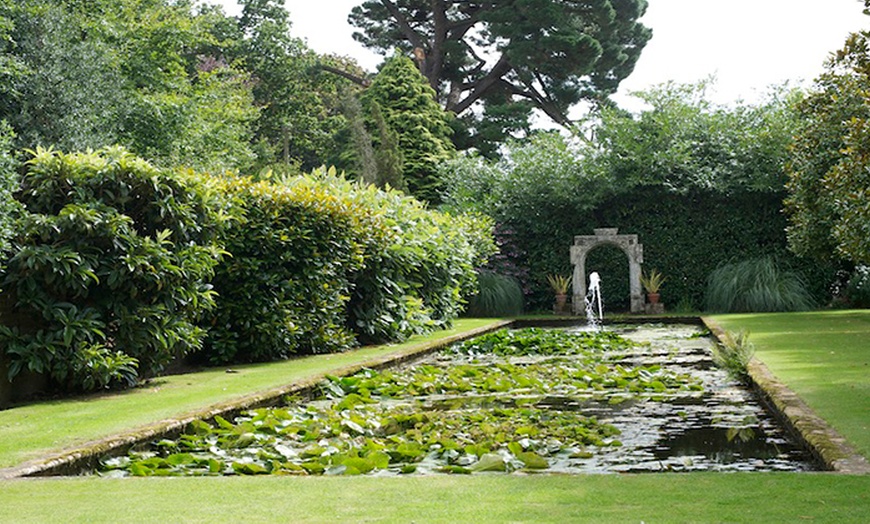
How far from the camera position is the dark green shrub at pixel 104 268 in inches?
289

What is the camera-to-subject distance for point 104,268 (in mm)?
7727

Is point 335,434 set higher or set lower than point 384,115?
lower

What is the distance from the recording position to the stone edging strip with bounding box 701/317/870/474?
4.19 metres

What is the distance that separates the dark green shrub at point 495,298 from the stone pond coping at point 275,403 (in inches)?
486

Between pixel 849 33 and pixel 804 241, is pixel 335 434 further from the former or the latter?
pixel 804 241

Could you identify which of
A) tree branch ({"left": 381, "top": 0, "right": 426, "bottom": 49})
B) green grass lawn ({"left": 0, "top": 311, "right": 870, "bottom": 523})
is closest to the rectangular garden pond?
green grass lawn ({"left": 0, "top": 311, "right": 870, "bottom": 523})

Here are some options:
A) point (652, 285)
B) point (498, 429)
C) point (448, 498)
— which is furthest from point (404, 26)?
point (448, 498)

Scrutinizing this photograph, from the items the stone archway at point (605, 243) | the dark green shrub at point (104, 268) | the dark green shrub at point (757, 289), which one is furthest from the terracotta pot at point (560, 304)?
the dark green shrub at point (104, 268)

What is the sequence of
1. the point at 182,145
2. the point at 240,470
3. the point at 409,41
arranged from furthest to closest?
1. the point at 409,41
2. the point at 182,145
3. the point at 240,470

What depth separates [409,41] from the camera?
35.5 meters

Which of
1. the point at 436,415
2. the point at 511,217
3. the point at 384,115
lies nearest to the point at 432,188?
the point at 384,115

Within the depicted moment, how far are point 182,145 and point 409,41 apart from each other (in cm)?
1288

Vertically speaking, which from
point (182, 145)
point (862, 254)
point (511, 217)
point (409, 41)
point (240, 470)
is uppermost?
point (409, 41)

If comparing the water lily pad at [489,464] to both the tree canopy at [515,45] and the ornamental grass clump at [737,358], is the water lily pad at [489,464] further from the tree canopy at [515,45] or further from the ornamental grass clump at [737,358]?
the tree canopy at [515,45]
